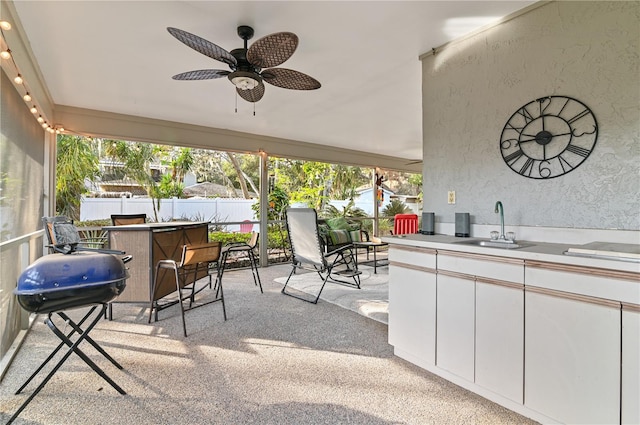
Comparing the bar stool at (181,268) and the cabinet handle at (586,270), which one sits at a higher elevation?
the cabinet handle at (586,270)

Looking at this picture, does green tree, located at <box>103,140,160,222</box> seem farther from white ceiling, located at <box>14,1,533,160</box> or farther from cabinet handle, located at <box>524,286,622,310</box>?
cabinet handle, located at <box>524,286,622,310</box>

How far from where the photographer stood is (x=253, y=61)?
93.7 inches

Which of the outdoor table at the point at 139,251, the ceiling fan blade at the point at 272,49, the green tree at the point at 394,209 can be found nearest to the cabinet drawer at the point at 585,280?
the ceiling fan blade at the point at 272,49

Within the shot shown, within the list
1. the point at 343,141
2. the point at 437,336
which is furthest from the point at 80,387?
the point at 343,141

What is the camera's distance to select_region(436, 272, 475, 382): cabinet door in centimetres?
185

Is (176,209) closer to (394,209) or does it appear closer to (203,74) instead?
(203,74)

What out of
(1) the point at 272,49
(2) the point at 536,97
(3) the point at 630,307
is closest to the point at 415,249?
(3) the point at 630,307

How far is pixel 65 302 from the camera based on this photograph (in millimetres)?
1678

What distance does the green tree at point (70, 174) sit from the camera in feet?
17.6

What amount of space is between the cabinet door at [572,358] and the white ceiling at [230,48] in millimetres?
2044

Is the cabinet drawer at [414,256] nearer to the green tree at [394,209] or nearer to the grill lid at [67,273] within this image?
the grill lid at [67,273]

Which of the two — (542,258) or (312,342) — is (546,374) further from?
(312,342)

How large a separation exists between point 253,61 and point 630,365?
2841 millimetres

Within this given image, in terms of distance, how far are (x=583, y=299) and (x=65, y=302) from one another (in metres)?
2.68
